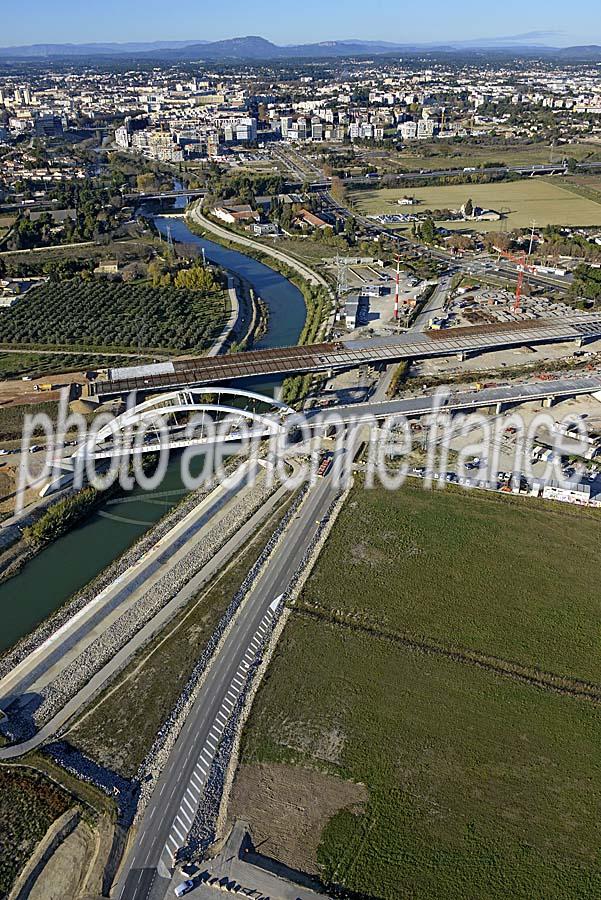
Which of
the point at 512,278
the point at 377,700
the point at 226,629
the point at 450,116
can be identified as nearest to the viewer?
the point at 377,700

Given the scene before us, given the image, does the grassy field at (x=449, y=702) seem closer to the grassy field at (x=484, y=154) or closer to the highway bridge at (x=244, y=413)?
the highway bridge at (x=244, y=413)

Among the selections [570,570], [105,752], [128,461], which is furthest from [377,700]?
[128,461]

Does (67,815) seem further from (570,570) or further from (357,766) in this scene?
(570,570)

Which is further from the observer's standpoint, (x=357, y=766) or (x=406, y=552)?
(x=406, y=552)

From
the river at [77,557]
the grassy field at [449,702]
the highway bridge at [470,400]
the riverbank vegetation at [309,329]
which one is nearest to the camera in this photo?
the grassy field at [449,702]

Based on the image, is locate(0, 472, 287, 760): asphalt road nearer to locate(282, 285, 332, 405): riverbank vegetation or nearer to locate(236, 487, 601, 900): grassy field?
Result: locate(236, 487, 601, 900): grassy field

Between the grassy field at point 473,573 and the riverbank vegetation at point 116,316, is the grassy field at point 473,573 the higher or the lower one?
the lower one

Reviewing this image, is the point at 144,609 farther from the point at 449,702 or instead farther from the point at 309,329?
the point at 309,329

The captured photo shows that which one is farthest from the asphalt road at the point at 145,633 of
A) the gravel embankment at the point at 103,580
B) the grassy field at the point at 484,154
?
the grassy field at the point at 484,154
